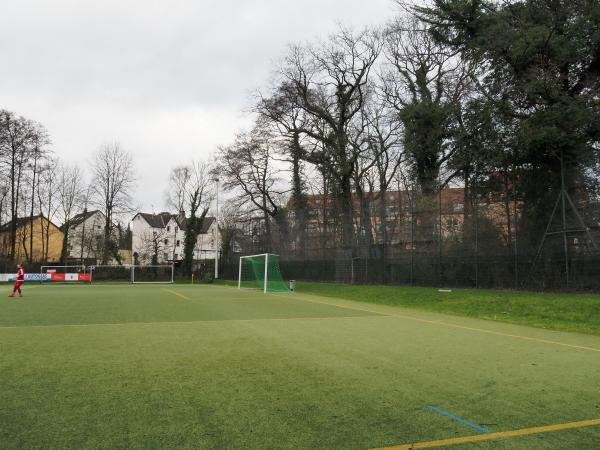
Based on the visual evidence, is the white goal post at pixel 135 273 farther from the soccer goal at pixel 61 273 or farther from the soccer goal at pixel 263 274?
the soccer goal at pixel 263 274

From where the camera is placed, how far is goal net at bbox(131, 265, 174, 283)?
47406mm

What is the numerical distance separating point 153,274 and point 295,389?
150ft

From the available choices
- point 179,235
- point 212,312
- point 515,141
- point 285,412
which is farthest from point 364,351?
point 179,235

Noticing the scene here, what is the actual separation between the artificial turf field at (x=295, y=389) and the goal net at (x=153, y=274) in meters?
39.0

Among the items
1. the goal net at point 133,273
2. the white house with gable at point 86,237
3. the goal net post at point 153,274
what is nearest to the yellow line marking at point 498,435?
the goal net at point 133,273

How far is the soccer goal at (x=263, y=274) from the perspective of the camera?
29.4m

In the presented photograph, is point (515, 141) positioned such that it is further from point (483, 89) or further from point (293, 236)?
point (293, 236)

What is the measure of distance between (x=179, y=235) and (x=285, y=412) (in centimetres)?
8561

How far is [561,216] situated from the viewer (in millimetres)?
16203

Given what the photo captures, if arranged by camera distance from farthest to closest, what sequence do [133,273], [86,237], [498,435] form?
[86,237] < [133,273] < [498,435]

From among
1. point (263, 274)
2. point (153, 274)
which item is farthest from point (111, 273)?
point (263, 274)

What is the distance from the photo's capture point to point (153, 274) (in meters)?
48.2

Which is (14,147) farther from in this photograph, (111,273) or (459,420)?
(459,420)

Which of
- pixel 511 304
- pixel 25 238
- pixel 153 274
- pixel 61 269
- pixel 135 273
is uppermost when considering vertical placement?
pixel 25 238
